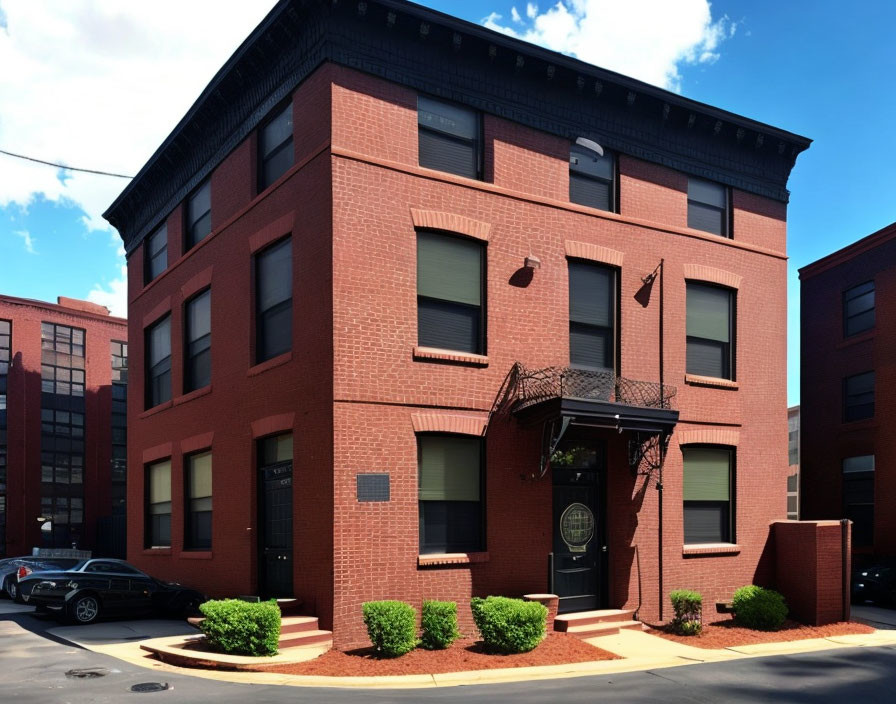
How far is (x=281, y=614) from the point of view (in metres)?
14.0

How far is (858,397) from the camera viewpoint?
94.4ft

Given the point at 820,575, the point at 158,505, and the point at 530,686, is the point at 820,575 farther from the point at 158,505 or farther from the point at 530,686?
the point at 158,505

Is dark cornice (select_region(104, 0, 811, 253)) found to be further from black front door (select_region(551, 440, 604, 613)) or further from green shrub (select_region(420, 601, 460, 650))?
green shrub (select_region(420, 601, 460, 650))

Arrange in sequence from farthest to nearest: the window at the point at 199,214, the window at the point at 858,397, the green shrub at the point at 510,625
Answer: the window at the point at 858,397 < the window at the point at 199,214 < the green shrub at the point at 510,625

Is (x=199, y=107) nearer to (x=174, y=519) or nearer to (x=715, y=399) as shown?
(x=174, y=519)

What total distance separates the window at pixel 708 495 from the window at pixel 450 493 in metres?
5.15

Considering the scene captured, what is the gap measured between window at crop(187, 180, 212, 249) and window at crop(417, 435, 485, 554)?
7.95 m

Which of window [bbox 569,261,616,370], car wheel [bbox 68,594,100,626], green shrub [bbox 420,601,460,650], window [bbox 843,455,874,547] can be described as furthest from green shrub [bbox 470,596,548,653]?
window [bbox 843,455,874,547]

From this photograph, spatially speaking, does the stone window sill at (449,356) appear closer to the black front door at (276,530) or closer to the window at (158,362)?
the black front door at (276,530)

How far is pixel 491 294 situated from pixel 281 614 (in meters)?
6.44

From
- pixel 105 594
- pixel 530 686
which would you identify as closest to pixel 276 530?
pixel 105 594

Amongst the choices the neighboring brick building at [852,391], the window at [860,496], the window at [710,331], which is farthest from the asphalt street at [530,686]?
the window at [860,496]

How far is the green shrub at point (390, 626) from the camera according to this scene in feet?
42.1

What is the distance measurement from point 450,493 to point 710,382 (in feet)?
21.7
